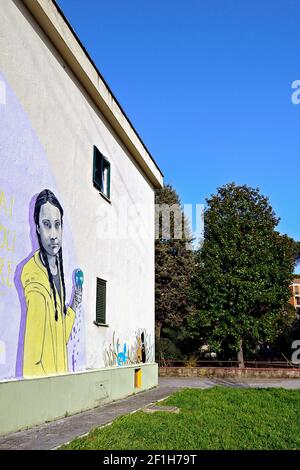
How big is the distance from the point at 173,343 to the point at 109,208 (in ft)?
52.9

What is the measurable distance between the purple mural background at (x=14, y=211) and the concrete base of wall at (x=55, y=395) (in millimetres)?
365

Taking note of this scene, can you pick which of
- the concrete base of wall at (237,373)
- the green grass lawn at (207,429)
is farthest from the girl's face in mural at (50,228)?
the concrete base of wall at (237,373)

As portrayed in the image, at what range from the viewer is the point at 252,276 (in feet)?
Answer: 79.0

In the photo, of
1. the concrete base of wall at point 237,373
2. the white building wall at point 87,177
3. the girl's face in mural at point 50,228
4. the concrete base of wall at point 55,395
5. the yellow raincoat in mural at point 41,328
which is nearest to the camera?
the concrete base of wall at point 55,395

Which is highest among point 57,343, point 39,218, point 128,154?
point 128,154

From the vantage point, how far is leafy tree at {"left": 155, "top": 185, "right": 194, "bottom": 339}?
95.7 ft

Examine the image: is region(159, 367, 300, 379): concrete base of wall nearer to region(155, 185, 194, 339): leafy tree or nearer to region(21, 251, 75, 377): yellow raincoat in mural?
region(155, 185, 194, 339): leafy tree

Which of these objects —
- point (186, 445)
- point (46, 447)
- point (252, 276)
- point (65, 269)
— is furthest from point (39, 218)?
point (252, 276)

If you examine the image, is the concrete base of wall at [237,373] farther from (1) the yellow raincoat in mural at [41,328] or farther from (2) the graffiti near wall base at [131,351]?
(1) the yellow raincoat in mural at [41,328]

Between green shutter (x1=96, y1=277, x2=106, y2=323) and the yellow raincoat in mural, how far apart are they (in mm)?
2242

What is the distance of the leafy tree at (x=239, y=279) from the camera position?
23641 mm

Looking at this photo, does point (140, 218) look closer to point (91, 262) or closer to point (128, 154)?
point (128, 154)

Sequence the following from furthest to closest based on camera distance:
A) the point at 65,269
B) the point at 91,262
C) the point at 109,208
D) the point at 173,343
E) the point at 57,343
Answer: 1. the point at 173,343
2. the point at 109,208
3. the point at 91,262
4. the point at 65,269
5. the point at 57,343

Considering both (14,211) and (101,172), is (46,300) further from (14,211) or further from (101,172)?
(101,172)
